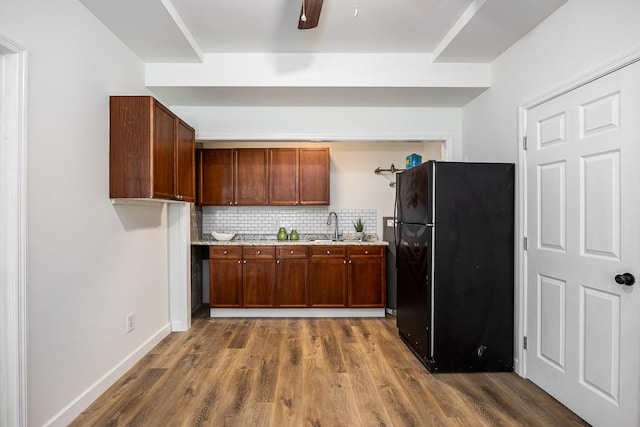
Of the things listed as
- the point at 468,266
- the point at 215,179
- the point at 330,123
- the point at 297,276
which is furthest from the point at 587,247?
the point at 215,179

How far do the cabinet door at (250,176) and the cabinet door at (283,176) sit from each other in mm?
90

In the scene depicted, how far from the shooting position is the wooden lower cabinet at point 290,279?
4.26 m

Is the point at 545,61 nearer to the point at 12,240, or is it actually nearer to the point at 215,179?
the point at 12,240

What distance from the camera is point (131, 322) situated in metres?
2.88

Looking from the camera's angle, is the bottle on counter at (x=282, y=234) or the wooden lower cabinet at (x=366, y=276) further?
the bottle on counter at (x=282, y=234)

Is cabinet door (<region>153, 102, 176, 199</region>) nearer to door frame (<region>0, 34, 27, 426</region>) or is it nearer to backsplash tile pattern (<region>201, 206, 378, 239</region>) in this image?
door frame (<region>0, 34, 27, 426</region>)

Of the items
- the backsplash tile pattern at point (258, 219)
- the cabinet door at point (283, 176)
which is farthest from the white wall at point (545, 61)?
the backsplash tile pattern at point (258, 219)

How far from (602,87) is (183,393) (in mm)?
3223

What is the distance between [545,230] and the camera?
248cm

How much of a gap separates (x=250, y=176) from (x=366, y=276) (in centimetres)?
194

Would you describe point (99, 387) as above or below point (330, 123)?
below

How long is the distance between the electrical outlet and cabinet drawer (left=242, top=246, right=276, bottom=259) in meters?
1.51

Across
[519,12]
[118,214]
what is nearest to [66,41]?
[118,214]

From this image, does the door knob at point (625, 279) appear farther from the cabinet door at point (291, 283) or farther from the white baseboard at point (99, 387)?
the white baseboard at point (99, 387)
